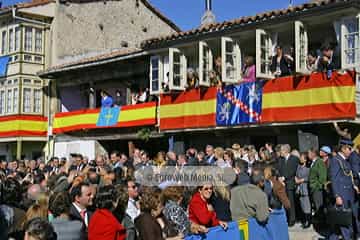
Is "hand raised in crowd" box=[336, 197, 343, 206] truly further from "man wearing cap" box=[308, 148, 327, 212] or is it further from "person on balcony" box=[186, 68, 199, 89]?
"person on balcony" box=[186, 68, 199, 89]

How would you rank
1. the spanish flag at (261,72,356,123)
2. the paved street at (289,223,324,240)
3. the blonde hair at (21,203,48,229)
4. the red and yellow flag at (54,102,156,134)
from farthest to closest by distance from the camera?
the red and yellow flag at (54,102,156,134), the spanish flag at (261,72,356,123), the paved street at (289,223,324,240), the blonde hair at (21,203,48,229)

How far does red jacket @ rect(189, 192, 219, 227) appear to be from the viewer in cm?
658

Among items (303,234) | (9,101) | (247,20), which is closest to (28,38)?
(9,101)

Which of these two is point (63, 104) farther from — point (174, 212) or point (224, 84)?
point (174, 212)

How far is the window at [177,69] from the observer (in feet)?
56.5

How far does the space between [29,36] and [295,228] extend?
17798mm

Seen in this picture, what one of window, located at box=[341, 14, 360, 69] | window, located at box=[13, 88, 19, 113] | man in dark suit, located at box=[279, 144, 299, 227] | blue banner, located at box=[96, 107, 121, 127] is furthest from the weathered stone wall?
man in dark suit, located at box=[279, 144, 299, 227]

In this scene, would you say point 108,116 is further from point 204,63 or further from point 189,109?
point 204,63

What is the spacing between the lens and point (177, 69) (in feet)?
57.6

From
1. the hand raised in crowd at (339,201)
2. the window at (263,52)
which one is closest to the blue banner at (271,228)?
the hand raised in crowd at (339,201)

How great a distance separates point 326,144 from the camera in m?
13.7

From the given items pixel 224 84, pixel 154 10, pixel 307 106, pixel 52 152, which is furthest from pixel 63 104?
pixel 307 106

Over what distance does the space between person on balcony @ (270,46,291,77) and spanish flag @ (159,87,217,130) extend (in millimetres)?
2262

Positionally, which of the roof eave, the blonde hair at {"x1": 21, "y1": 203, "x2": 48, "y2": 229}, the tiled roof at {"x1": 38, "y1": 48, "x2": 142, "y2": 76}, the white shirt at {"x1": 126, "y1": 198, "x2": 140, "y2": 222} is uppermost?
the tiled roof at {"x1": 38, "y1": 48, "x2": 142, "y2": 76}
